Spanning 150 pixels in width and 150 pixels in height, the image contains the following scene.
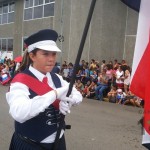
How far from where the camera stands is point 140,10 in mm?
2551

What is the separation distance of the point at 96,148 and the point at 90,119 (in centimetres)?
277

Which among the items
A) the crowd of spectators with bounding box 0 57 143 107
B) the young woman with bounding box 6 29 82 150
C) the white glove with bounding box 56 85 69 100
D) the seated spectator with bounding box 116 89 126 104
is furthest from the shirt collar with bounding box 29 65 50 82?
the seated spectator with bounding box 116 89 126 104

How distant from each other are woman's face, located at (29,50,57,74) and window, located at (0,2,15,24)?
26.2 metres

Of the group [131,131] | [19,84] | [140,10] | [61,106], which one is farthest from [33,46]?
[131,131]

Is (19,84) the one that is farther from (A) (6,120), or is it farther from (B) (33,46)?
(A) (6,120)

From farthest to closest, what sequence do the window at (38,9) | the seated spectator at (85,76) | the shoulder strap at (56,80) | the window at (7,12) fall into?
1. the window at (7,12)
2. the window at (38,9)
3. the seated spectator at (85,76)
4. the shoulder strap at (56,80)

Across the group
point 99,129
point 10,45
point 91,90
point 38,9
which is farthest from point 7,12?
point 99,129

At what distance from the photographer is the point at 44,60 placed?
2738 mm

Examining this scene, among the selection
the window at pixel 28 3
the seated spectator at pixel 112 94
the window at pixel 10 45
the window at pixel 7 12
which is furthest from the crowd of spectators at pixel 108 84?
the window at pixel 7 12

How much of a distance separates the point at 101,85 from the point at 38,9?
1211cm

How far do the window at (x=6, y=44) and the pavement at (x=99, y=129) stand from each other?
1786 centimetres

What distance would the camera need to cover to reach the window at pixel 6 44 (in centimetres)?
2812

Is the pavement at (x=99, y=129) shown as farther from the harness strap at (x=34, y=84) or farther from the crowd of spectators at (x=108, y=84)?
the harness strap at (x=34, y=84)

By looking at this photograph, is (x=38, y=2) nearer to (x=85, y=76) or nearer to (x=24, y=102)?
(x=85, y=76)
